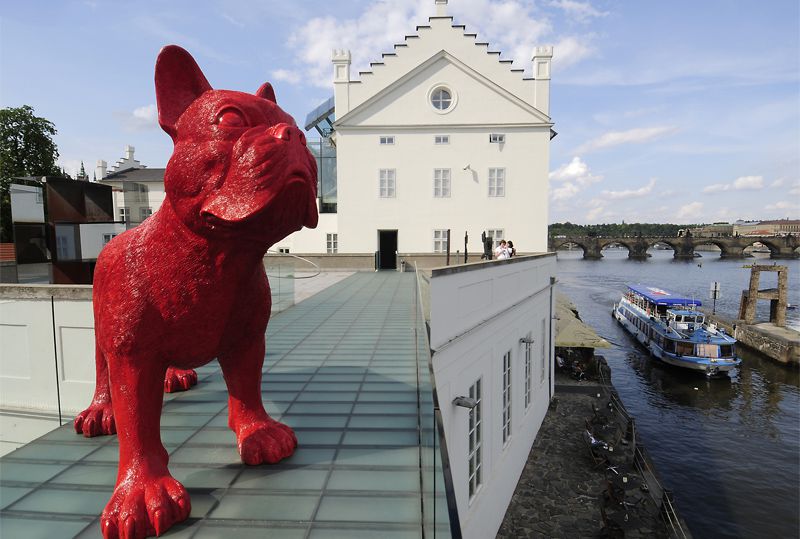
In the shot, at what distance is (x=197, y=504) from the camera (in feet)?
8.57

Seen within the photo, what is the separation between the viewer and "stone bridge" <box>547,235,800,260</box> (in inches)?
3451

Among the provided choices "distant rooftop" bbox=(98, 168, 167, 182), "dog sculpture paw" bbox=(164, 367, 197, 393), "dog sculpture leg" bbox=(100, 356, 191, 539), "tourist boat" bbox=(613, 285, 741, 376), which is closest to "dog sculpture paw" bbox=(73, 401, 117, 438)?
"dog sculpture paw" bbox=(164, 367, 197, 393)

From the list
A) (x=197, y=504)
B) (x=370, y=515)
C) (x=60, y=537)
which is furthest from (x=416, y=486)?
(x=60, y=537)

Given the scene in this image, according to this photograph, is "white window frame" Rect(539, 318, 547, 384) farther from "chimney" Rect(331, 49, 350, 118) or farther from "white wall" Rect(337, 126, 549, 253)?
"chimney" Rect(331, 49, 350, 118)

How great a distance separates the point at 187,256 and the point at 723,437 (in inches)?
882

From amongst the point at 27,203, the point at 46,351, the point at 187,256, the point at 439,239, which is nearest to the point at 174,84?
the point at 187,256

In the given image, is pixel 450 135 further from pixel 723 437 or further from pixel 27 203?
pixel 723 437

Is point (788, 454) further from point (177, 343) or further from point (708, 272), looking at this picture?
point (708, 272)

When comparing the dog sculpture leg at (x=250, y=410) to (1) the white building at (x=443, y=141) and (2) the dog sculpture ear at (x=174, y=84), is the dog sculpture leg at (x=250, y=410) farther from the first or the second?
(1) the white building at (x=443, y=141)

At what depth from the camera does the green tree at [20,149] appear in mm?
27562

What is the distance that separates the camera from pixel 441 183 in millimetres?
22781

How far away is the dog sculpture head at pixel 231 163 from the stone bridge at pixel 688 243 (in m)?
88.8

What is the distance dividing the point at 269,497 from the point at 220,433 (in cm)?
106

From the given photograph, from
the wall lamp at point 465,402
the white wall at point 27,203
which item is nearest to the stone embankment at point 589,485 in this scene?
the wall lamp at point 465,402
